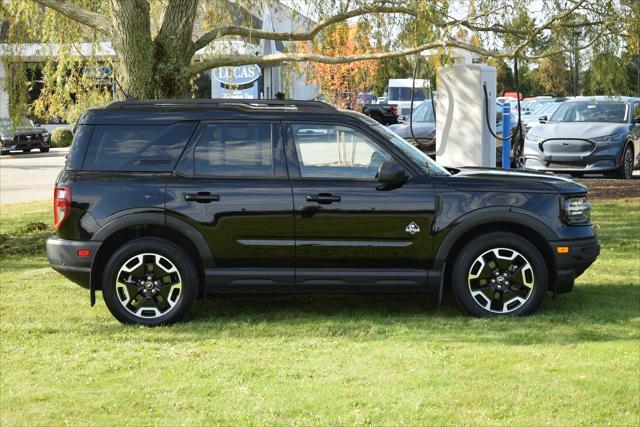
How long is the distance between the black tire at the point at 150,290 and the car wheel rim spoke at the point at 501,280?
2221 millimetres

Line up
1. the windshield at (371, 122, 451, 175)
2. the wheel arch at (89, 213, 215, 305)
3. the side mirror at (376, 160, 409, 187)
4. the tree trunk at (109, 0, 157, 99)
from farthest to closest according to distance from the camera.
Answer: the tree trunk at (109, 0, 157, 99) < the windshield at (371, 122, 451, 175) < the wheel arch at (89, 213, 215, 305) < the side mirror at (376, 160, 409, 187)

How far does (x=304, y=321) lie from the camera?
856 centimetres

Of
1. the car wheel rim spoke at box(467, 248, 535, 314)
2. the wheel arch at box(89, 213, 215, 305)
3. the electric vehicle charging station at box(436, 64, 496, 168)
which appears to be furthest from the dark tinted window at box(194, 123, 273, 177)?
the electric vehicle charging station at box(436, 64, 496, 168)

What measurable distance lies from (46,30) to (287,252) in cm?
841

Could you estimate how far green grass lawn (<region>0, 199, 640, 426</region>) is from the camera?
5.90 meters

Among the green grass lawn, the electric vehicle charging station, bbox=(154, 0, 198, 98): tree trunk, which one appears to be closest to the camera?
the green grass lawn

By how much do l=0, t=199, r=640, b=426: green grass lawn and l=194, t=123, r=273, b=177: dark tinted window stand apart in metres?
1.22

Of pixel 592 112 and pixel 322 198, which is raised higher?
pixel 592 112

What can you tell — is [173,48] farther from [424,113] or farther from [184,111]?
[424,113]

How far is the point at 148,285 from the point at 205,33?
6.87m

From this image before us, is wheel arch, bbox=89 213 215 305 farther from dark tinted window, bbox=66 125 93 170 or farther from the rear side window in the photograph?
dark tinted window, bbox=66 125 93 170

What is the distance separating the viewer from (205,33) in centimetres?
1451

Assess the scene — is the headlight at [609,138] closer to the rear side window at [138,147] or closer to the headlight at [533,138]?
the headlight at [533,138]

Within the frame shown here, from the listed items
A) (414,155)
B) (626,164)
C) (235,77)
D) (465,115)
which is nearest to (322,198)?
(414,155)
